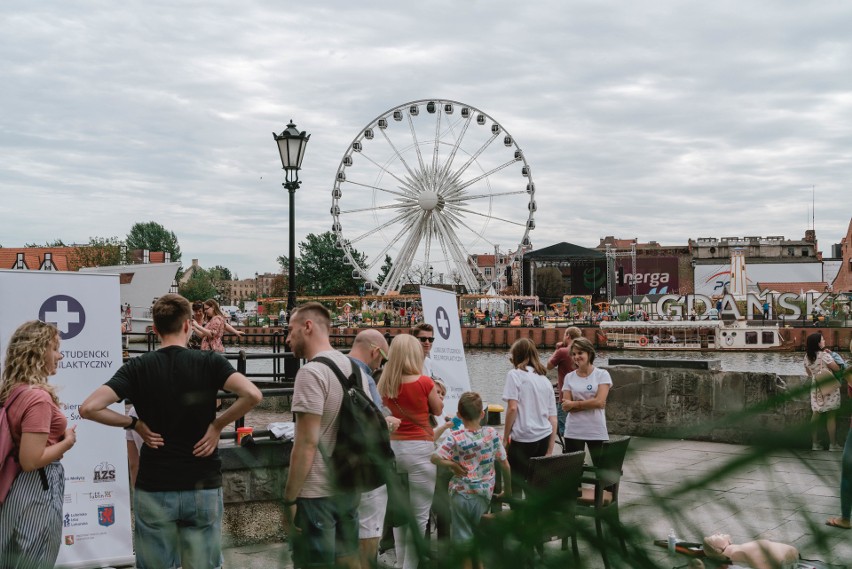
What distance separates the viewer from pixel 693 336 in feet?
167

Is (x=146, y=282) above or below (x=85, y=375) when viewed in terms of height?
above

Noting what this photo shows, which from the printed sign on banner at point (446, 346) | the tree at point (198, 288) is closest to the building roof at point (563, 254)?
the tree at point (198, 288)

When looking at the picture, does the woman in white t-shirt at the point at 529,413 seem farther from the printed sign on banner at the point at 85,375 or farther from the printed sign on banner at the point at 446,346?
the printed sign on banner at the point at 85,375

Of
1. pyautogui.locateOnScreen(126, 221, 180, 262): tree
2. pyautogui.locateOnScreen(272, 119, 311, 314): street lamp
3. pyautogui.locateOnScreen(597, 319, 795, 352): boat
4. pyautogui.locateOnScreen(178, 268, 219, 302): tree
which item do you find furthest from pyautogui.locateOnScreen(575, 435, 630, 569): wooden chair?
pyautogui.locateOnScreen(126, 221, 180, 262): tree

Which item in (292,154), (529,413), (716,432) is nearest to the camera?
(716,432)

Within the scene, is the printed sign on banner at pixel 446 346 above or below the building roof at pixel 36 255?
below

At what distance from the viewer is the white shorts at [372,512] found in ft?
1.87

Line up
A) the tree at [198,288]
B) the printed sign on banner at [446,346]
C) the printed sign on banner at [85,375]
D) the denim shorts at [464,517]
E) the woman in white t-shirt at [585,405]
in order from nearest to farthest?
1. the denim shorts at [464,517]
2. the printed sign on banner at [85,375]
3. the woman in white t-shirt at [585,405]
4. the printed sign on banner at [446,346]
5. the tree at [198,288]

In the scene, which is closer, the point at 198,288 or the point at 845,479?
the point at 845,479

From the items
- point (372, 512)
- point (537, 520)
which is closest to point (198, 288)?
point (372, 512)

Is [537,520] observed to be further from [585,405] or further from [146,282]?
[146,282]

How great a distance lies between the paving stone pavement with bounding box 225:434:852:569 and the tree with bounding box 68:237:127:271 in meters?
80.9

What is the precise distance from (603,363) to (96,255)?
58.2 metres

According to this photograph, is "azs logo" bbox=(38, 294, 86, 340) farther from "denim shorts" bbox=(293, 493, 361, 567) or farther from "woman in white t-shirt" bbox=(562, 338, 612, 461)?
"denim shorts" bbox=(293, 493, 361, 567)
